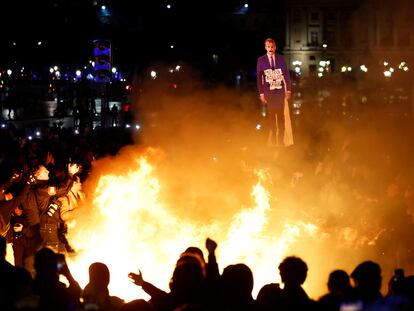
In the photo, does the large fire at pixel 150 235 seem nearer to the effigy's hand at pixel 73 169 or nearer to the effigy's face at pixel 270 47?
the effigy's hand at pixel 73 169

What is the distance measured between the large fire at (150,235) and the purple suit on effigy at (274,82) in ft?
7.40

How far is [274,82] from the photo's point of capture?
36.3 ft

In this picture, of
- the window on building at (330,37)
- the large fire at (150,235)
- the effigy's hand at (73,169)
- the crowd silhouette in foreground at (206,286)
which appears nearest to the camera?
the crowd silhouette in foreground at (206,286)

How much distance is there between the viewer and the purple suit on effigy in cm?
1100

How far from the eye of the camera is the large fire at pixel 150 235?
8.51 m

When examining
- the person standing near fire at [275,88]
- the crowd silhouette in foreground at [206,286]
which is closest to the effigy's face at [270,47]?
the person standing near fire at [275,88]

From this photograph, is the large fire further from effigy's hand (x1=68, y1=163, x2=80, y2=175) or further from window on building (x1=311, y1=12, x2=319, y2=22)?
window on building (x1=311, y1=12, x2=319, y2=22)

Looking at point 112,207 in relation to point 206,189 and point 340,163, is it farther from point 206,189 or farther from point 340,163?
point 340,163

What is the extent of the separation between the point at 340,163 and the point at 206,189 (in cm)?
262

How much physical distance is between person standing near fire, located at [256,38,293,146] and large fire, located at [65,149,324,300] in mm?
2208

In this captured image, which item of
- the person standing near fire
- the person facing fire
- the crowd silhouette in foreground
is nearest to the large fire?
the person facing fire

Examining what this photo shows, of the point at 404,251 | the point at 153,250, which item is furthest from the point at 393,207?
the point at 153,250

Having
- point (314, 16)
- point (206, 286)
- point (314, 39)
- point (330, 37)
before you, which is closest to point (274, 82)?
point (206, 286)

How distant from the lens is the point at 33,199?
Result: 858 cm
